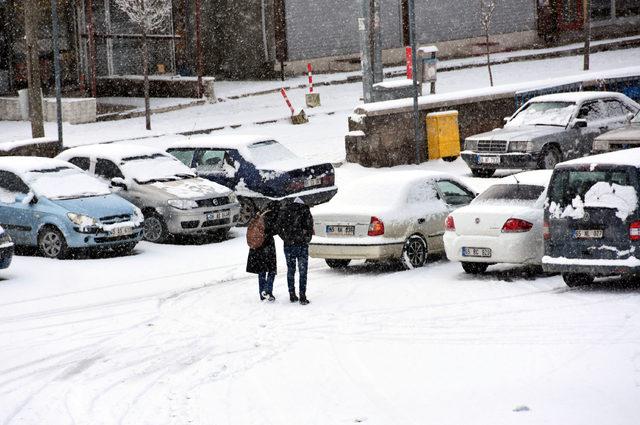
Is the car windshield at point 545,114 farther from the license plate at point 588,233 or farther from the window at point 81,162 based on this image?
the license plate at point 588,233

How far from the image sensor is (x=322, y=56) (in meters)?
42.9

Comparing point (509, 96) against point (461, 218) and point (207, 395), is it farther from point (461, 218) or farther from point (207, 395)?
point (207, 395)

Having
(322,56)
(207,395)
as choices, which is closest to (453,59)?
(322,56)

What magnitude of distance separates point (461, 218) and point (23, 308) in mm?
5869

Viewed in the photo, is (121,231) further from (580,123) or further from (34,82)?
(580,123)

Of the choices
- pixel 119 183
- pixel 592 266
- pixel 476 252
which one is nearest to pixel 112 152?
pixel 119 183

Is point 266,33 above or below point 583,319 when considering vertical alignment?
above

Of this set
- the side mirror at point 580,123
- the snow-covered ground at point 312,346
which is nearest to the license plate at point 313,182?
the snow-covered ground at point 312,346

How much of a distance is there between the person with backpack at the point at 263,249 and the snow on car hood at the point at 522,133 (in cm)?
990

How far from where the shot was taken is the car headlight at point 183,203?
830 inches

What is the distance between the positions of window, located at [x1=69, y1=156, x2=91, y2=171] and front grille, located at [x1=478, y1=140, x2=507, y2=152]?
7.76 meters

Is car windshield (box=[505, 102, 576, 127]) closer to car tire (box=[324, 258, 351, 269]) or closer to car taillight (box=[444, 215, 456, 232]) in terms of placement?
car tire (box=[324, 258, 351, 269])

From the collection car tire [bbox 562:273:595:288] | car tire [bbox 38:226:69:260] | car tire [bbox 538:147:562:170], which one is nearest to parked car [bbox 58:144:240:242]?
car tire [bbox 38:226:69:260]

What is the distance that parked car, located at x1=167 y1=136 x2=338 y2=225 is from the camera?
22.4 metres
